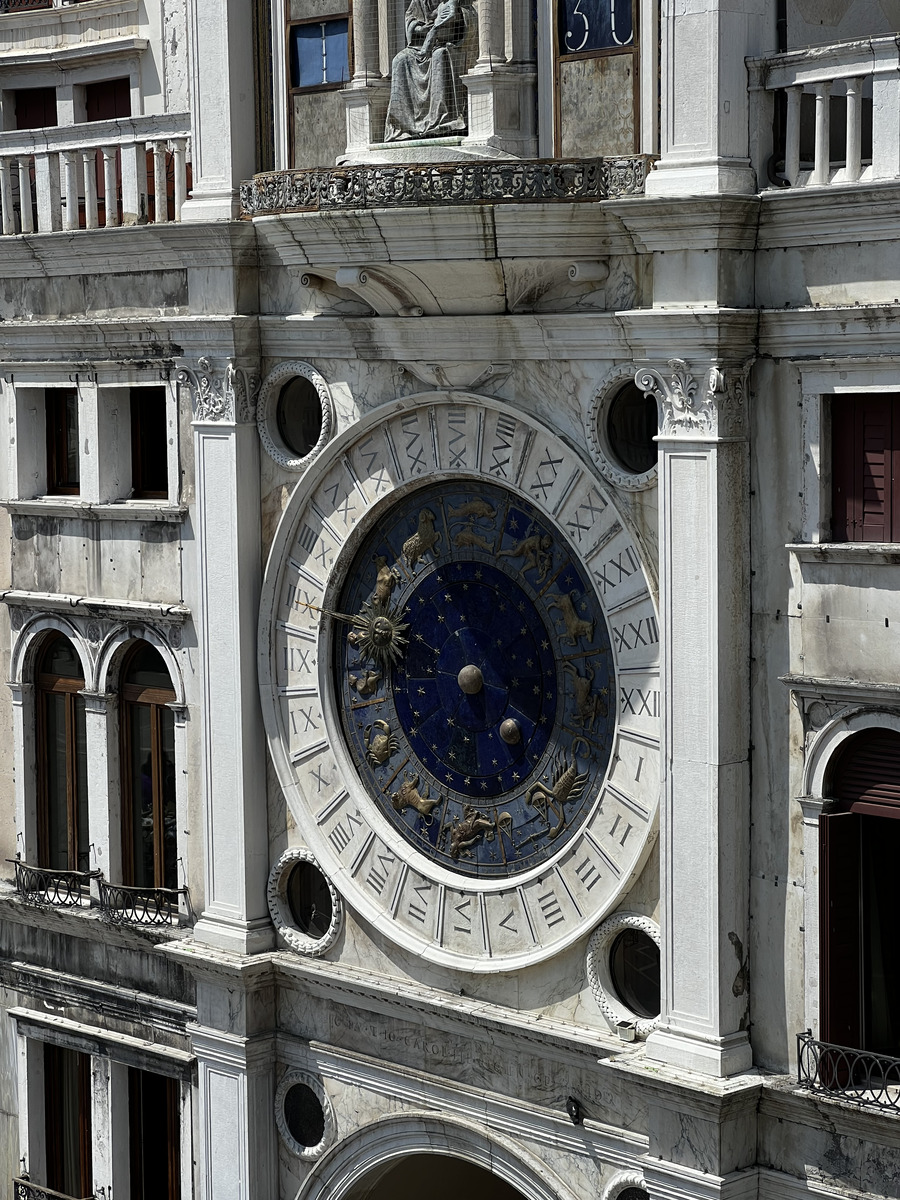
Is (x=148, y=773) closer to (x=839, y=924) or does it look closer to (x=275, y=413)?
(x=275, y=413)

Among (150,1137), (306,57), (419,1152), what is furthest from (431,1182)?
(306,57)

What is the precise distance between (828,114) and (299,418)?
6440mm

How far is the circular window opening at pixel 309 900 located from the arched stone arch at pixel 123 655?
2.09 m

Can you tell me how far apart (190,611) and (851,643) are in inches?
294

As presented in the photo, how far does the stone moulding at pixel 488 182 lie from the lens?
56.7ft

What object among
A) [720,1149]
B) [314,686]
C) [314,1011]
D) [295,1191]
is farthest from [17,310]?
[720,1149]

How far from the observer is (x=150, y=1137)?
23.0 metres

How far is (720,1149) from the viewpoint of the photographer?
673 inches

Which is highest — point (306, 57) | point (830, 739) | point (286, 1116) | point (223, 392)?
point (306, 57)

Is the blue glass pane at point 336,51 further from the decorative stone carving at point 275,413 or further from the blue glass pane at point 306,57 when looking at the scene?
the decorative stone carving at point 275,413

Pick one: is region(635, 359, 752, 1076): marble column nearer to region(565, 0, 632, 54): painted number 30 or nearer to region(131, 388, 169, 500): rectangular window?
region(565, 0, 632, 54): painted number 30

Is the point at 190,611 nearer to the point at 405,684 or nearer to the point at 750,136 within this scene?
the point at 405,684

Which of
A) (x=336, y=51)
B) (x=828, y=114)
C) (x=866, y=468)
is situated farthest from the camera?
(x=336, y=51)

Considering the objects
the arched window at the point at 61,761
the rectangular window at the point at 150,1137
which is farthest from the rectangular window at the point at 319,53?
the rectangular window at the point at 150,1137
